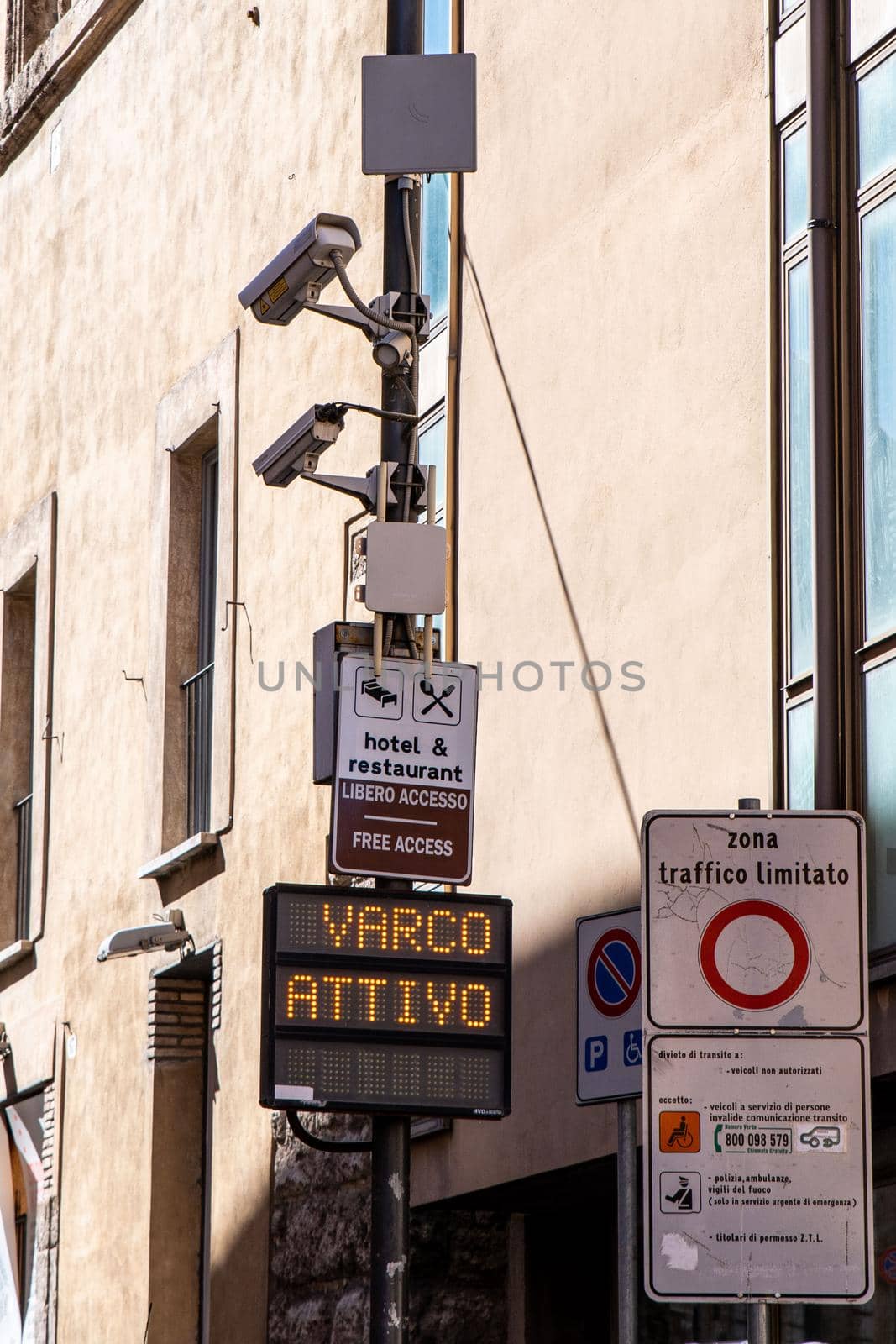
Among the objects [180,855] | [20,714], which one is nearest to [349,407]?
[180,855]

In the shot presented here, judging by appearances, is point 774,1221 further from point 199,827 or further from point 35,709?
point 35,709

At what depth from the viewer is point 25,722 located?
64.8ft

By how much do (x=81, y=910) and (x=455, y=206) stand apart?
22.0ft

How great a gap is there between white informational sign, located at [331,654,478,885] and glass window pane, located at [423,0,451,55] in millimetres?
5950

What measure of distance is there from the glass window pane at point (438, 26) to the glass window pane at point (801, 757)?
551 centimetres

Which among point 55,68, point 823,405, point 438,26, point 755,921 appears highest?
point 55,68

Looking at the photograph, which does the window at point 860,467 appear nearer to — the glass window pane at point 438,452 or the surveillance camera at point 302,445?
the surveillance camera at point 302,445

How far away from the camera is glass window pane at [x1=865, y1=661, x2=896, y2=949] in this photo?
8.42 m

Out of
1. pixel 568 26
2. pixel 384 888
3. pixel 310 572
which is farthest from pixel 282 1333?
pixel 568 26

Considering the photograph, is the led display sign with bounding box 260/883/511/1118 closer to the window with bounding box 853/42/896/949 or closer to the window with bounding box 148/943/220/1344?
the window with bounding box 853/42/896/949

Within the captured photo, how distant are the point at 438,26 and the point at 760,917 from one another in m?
9.30

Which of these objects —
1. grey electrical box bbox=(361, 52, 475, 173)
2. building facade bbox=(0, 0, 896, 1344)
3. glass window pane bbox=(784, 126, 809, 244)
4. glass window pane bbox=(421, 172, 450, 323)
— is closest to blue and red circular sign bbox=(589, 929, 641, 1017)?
building facade bbox=(0, 0, 896, 1344)

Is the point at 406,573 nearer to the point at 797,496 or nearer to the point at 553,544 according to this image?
the point at 797,496

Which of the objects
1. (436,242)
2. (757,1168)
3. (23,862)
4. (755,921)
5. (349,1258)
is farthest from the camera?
(23,862)
